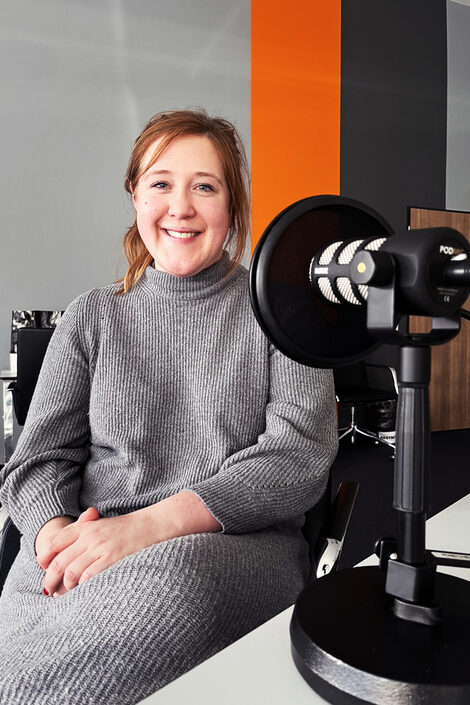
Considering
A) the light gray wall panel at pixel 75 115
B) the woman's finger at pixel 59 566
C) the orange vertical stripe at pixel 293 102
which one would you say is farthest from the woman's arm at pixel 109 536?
the orange vertical stripe at pixel 293 102

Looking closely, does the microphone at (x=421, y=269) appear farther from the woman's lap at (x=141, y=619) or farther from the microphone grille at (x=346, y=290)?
the woman's lap at (x=141, y=619)

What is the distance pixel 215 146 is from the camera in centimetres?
124

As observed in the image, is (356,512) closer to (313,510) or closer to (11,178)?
(313,510)

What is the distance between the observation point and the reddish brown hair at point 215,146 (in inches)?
48.1

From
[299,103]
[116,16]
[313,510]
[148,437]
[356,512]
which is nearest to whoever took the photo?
[148,437]

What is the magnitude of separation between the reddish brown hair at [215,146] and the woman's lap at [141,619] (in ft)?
2.14

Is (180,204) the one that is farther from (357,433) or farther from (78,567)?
(357,433)

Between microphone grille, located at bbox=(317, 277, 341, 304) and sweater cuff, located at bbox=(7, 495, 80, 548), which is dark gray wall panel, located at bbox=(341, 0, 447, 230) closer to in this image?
sweater cuff, located at bbox=(7, 495, 80, 548)

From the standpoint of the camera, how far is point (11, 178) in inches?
159

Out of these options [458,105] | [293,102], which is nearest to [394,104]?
[458,105]

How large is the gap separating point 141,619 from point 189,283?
73cm

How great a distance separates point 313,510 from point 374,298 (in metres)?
0.84

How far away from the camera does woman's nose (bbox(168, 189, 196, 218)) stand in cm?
121

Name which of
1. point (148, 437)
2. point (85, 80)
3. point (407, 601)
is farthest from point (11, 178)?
point (407, 601)
